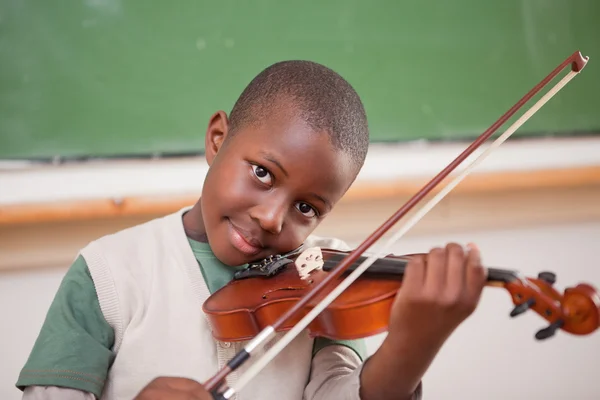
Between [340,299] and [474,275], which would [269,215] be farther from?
[474,275]

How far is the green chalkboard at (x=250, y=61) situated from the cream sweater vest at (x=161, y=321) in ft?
1.29

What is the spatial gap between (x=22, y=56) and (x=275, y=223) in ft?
2.13

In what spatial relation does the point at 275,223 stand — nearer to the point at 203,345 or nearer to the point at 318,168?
the point at 318,168

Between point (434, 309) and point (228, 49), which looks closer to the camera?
point (434, 309)

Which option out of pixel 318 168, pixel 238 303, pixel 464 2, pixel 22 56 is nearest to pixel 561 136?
pixel 464 2

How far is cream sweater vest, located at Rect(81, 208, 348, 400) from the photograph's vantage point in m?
0.80

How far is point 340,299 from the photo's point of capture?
0.71 m

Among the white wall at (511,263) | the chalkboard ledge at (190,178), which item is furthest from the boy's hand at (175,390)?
the white wall at (511,263)

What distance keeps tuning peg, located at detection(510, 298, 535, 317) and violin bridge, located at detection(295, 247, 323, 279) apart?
31 centimetres

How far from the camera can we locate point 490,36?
142cm

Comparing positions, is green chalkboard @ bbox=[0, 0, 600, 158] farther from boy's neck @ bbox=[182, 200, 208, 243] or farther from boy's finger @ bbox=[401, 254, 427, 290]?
boy's finger @ bbox=[401, 254, 427, 290]

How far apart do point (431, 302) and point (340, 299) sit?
14 cm

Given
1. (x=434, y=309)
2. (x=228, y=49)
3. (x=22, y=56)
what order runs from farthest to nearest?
(x=228, y=49) → (x=22, y=56) → (x=434, y=309)

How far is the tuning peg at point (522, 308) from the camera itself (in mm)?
553
